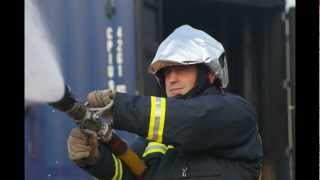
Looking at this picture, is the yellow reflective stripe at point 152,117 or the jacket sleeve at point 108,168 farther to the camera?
the jacket sleeve at point 108,168

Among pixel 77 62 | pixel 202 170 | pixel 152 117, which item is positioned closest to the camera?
pixel 152 117

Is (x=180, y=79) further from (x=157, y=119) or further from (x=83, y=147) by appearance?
(x=83, y=147)

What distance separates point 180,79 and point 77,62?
16.9 inches

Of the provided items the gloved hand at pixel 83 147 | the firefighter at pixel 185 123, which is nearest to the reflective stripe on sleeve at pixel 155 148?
the firefighter at pixel 185 123

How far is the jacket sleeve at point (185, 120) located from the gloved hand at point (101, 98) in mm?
33

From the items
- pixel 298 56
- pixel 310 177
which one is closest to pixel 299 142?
pixel 310 177

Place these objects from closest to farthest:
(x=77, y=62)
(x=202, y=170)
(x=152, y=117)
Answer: (x=152, y=117) → (x=202, y=170) → (x=77, y=62)

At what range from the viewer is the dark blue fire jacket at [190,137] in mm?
2469

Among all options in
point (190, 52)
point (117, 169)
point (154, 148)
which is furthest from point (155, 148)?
point (190, 52)

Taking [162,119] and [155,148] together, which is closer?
[162,119]

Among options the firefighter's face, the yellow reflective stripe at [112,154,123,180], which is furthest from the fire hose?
the firefighter's face

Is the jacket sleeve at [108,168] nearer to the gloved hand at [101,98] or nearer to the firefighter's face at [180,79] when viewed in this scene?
the gloved hand at [101,98]

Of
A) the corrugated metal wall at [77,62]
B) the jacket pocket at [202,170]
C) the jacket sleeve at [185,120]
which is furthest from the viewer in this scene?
the corrugated metal wall at [77,62]

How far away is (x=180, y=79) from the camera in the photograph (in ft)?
8.60
